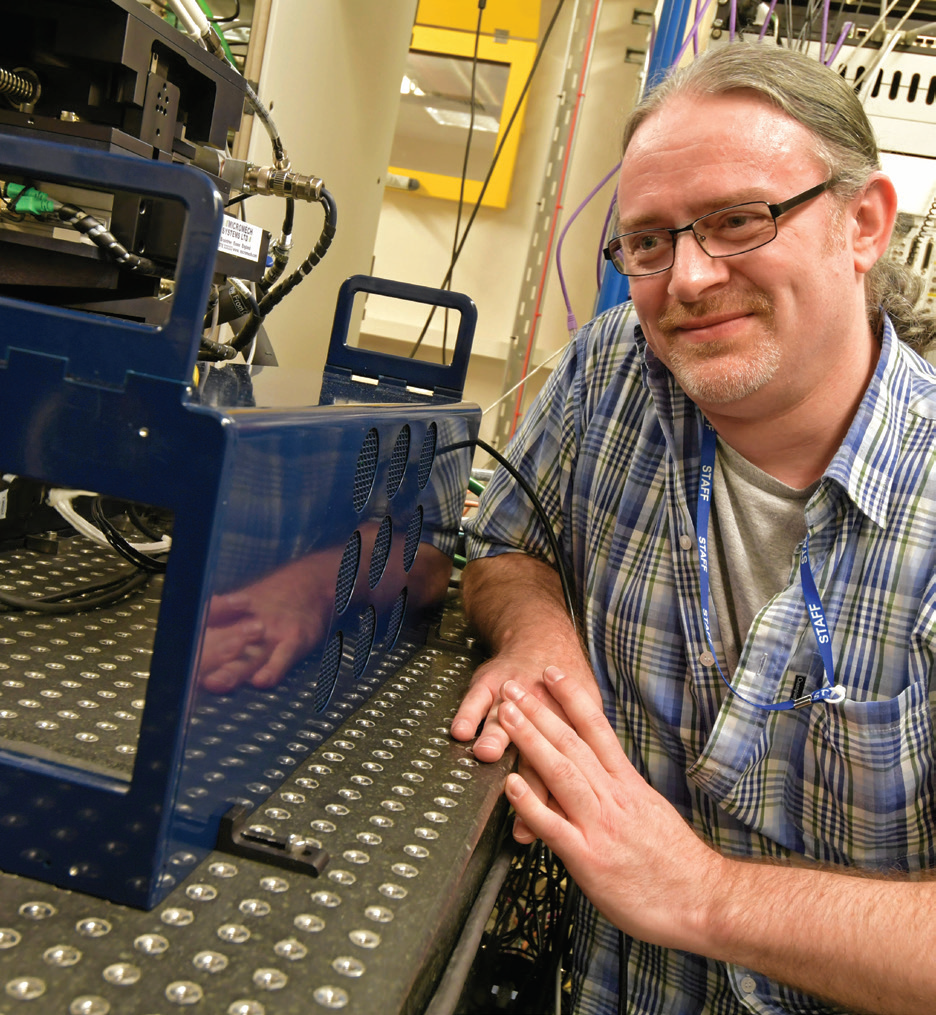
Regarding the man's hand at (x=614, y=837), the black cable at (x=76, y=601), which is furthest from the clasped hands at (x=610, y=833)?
the black cable at (x=76, y=601)

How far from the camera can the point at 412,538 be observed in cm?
84

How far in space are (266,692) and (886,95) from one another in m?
1.41


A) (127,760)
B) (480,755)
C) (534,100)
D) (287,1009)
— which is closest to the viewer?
(287,1009)

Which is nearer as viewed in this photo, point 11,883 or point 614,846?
point 11,883

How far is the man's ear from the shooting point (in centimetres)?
100

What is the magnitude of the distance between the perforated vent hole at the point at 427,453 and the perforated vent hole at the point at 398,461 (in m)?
0.05

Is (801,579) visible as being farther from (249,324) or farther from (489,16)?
(489,16)

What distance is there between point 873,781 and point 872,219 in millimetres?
624

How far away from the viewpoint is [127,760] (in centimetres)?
51

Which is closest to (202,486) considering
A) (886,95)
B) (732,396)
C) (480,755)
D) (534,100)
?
(480,755)

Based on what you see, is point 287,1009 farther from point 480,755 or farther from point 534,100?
point 534,100

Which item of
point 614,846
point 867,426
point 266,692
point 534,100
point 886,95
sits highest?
point 534,100

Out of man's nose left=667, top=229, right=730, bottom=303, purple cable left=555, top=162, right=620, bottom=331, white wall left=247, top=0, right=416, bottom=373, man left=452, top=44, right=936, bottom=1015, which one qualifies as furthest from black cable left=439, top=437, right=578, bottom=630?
purple cable left=555, top=162, right=620, bottom=331

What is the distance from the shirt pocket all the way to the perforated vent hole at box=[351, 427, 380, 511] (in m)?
0.51
